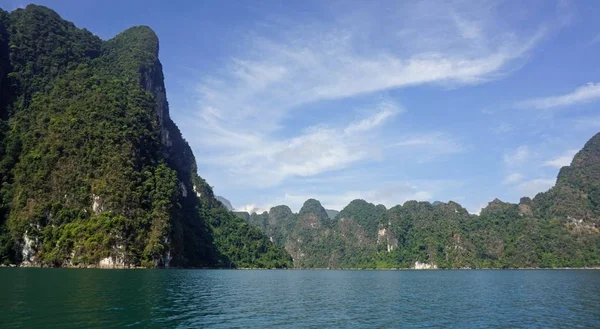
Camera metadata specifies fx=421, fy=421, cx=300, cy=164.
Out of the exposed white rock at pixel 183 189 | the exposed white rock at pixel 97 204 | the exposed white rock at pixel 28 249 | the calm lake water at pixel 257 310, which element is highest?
the exposed white rock at pixel 183 189

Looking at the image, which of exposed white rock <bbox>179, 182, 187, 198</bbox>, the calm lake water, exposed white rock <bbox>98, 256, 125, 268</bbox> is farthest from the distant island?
the calm lake water

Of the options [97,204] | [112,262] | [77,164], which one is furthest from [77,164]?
[112,262]

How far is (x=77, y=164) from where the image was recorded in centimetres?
11300

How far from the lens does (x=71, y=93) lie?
136500mm

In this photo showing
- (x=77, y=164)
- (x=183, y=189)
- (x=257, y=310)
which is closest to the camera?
(x=257, y=310)

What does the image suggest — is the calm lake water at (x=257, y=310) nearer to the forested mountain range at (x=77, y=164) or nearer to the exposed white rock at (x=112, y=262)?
the exposed white rock at (x=112, y=262)

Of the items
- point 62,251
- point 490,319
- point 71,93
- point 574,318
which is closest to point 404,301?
point 490,319

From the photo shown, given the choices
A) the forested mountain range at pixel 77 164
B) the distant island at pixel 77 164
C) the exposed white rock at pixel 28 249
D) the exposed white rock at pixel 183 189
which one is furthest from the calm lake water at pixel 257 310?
the exposed white rock at pixel 183 189

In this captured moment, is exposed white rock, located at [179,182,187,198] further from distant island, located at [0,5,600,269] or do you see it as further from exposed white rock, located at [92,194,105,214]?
exposed white rock, located at [92,194,105,214]

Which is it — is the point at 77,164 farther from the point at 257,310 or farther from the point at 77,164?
the point at 257,310

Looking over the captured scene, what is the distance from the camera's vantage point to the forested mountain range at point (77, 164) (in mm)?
99812

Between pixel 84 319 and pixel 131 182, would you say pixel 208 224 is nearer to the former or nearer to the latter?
pixel 131 182

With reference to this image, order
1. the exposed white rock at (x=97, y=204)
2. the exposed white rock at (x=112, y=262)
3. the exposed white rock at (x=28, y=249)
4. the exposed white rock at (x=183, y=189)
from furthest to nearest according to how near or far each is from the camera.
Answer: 1. the exposed white rock at (x=183, y=189)
2. the exposed white rock at (x=97, y=204)
3. the exposed white rock at (x=28, y=249)
4. the exposed white rock at (x=112, y=262)

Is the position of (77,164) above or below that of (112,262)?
above
